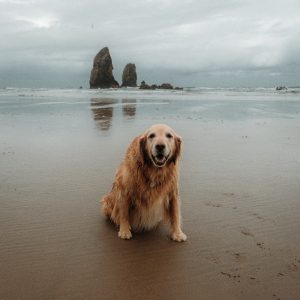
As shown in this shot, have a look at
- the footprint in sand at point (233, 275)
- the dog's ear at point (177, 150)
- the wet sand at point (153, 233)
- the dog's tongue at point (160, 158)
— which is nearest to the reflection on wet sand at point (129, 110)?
the wet sand at point (153, 233)

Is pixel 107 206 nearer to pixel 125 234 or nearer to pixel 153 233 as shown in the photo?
pixel 125 234

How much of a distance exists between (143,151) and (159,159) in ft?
0.68

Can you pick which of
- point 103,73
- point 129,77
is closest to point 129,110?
point 103,73

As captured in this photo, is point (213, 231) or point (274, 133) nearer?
point (213, 231)

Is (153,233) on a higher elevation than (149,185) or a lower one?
lower

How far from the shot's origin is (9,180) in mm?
5910

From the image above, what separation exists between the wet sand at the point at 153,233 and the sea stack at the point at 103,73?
73.9 metres

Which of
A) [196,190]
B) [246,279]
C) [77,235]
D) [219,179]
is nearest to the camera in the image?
[246,279]

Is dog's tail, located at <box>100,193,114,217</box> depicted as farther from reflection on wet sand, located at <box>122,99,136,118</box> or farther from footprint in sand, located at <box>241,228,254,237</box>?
reflection on wet sand, located at <box>122,99,136,118</box>

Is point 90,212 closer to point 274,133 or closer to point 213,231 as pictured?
point 213,231

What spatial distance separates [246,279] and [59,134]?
7.97 m

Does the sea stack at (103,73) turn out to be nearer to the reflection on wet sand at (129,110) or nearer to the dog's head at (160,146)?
the reflection on wet sand at (129,110)

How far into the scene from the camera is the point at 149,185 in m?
4.21

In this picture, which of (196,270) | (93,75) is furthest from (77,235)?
(93,75)
